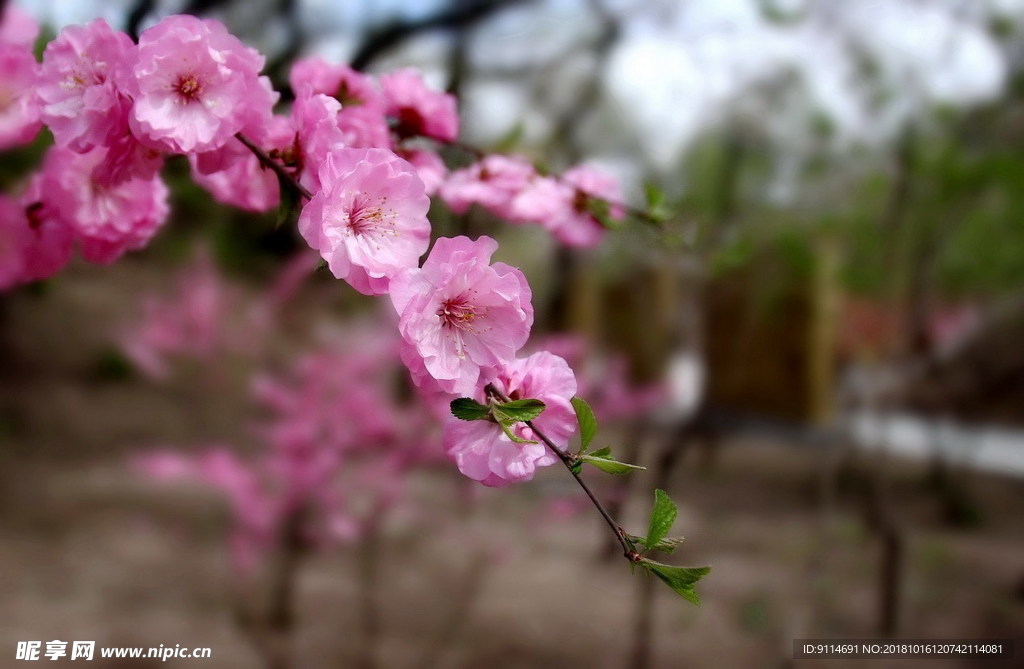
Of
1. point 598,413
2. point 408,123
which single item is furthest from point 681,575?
point 598,413

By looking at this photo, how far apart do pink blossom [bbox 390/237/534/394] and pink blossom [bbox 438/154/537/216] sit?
0.49ft

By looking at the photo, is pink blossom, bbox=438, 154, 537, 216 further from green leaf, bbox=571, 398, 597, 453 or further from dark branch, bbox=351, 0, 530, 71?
dark branch, bbox=351, 0, 530, 71

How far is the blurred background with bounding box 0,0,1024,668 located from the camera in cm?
138

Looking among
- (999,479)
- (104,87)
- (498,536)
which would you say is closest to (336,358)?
(498,536)

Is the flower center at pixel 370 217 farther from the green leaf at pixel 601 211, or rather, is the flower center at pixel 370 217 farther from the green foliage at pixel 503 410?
the green leaf at pixel 601 211

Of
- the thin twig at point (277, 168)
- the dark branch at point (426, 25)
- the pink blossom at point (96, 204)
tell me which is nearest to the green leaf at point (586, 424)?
the thin twig at point (277, 168)

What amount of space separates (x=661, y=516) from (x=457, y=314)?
0.09 metres

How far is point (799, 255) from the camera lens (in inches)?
55.7

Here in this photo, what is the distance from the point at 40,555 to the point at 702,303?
5.53ft

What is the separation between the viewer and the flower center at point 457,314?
22 cm

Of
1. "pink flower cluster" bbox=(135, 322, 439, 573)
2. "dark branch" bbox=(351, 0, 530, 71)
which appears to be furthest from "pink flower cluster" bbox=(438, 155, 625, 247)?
"dark branch" bbox=(351, 0, 530, 71)

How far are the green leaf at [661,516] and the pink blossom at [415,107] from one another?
0.71 feet

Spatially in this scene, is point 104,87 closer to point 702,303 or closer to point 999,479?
point 702,303

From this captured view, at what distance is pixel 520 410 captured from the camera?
21cm
